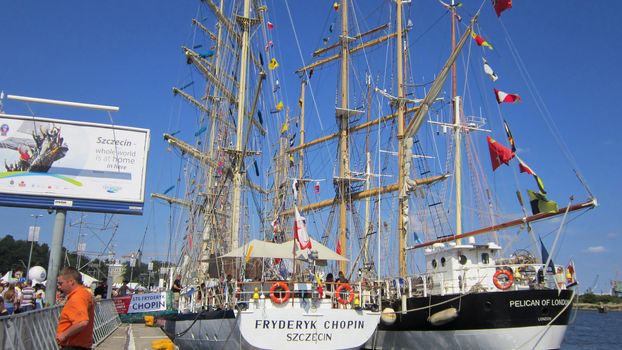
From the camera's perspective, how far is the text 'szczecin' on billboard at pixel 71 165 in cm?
1819

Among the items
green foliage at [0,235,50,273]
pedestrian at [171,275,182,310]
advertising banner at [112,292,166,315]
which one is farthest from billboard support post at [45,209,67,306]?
green foliage at [0,235,50,273]

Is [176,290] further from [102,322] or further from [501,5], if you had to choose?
[501,5]

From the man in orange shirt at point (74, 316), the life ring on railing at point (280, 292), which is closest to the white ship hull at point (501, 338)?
the life ring on railing at point (280, 292)

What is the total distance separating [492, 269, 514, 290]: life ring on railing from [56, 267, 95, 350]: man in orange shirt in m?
13.6

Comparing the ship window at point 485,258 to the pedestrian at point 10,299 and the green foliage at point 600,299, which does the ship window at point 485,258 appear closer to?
the pedestrian at point 10,299

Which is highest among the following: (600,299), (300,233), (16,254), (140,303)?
(16,254)

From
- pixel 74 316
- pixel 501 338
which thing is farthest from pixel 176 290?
pixel 74 316

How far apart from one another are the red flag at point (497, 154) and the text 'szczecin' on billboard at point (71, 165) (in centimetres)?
1365

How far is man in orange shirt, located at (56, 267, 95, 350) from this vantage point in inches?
259

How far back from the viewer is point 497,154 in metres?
21.0

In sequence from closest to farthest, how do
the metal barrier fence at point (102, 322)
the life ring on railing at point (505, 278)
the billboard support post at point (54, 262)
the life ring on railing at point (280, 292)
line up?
the life ring on railing at point (280, 292)
the billboard support post at point (54, 262)
the life ring on railing at point (505, 278)
the metal barrier fence at point (102, 322)

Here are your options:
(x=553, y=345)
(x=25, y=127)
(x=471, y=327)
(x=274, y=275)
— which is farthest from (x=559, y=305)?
(x=25, y=127)

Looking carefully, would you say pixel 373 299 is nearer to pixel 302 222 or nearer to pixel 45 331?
pixel 302 222

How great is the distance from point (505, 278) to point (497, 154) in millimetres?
5675
